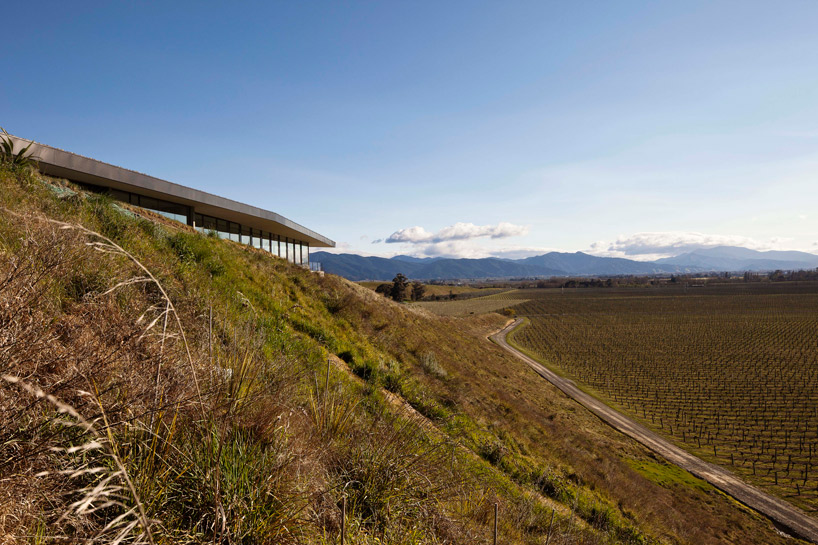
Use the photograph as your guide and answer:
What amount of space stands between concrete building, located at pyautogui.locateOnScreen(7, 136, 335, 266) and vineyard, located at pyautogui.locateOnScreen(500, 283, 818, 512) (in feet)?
136

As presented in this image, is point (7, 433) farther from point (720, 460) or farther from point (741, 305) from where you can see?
point (741, 305)

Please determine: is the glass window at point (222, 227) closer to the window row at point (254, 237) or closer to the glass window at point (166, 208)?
the window row at point (254, 237)

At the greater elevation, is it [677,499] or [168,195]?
[168,195]

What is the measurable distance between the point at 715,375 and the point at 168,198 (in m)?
69.6

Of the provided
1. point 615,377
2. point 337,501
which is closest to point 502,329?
point 615,377

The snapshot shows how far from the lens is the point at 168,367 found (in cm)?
334

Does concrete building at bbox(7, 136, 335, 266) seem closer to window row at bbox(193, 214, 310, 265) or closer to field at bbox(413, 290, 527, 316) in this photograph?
window row at bbox(193, 214, 310, 265)

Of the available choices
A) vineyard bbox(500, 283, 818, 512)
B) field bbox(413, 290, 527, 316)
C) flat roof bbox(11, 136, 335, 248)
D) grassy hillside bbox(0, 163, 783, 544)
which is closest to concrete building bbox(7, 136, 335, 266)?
flat roof bbox(11, 136, 335, 248)

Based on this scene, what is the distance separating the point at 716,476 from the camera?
96.1ft

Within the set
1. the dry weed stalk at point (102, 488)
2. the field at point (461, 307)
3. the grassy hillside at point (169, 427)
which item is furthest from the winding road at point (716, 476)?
the field at point (461, 307)

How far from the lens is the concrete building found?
15531 millimetres

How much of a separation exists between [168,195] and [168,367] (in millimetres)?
20574

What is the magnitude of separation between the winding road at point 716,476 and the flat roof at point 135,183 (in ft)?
119

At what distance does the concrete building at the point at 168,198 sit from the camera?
15531mm
